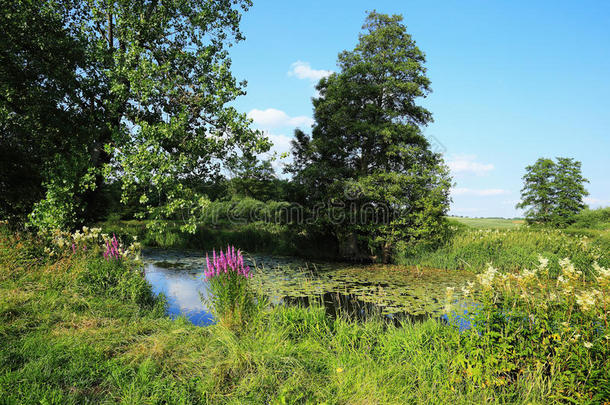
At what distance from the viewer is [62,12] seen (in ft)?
30.8

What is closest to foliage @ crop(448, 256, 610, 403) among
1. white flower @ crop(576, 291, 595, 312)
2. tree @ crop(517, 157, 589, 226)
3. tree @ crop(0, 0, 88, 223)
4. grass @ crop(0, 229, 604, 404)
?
white flower @ crop(576, 291, 595, 312)

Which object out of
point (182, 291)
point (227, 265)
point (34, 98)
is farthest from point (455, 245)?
point (34, 98)

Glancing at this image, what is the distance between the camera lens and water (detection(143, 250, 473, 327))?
→ 23.6 ft

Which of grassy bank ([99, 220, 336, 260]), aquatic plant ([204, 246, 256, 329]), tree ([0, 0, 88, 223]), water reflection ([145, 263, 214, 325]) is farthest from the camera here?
grassy bank ([99, 220, 336, 260])

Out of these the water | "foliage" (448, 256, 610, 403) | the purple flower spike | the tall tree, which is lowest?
the water

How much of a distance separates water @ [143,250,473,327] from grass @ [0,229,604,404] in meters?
1.10

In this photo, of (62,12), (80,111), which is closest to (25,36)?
(62,12)

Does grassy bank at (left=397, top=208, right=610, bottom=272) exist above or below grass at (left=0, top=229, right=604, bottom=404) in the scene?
above

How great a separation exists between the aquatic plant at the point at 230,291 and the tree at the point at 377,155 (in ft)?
33.7

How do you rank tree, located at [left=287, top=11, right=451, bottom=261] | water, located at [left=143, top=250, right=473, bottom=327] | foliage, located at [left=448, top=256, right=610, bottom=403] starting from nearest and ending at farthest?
foliage, located at [left=448, top=256, right=610, bottom=403] < water, located at [left=143, top=250, right=473, bottom=327] < tree, located at [left=287, top=11, right=451, bottom=261]

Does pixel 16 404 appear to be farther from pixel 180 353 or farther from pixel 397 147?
pixel 397 147

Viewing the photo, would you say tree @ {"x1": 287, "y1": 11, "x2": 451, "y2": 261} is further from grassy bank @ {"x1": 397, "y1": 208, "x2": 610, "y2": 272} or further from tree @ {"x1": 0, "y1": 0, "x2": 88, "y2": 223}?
tree @ {"x1": 0, "y1": 0, "x2": 88, "y2": 223}

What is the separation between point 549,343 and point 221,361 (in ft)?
12.4

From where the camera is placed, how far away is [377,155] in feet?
52.1
